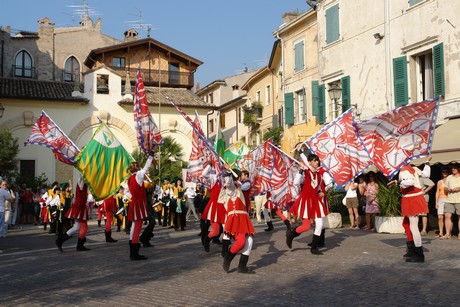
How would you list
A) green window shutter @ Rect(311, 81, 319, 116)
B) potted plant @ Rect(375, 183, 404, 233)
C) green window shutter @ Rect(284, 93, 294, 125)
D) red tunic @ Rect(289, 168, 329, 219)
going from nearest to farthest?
red tunic @ Rect(289, 168, 329, 219) < potted plant @ Rect(375, 183, 404, 233) < green window shutter @ Rect(311, 81, 319, 116) < green window shutter @ Rect(284, 93, 294, 125)

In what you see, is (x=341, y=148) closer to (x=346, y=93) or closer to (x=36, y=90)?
(x=346, y=93)

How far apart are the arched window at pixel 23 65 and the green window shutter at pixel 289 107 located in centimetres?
2733

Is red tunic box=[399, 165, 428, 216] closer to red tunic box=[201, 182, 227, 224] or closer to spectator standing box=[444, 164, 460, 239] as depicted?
red tunic box=[201, 182, 227, 224]

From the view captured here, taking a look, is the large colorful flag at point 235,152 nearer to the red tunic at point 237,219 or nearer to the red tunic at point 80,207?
the red tunic at point 80,207

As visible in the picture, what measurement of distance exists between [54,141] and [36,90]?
26.8m

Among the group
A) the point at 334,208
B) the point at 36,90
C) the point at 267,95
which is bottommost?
the point at 334,208

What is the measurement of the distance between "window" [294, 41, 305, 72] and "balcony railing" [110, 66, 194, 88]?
15412 millimetres

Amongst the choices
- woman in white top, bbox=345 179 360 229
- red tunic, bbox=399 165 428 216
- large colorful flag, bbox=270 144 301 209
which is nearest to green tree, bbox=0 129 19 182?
woman in white top, bbox=345 179 360 229

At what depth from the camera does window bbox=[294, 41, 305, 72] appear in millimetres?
30328

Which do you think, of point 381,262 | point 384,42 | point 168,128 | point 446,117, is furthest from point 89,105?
point 381,262

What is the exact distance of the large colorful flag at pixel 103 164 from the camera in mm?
12852

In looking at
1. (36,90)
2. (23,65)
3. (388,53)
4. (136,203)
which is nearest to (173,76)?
(36,90)

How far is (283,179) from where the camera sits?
43.2ft

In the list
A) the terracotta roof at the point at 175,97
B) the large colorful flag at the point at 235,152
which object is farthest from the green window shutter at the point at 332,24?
the terracotta roof at the point at 175,97
